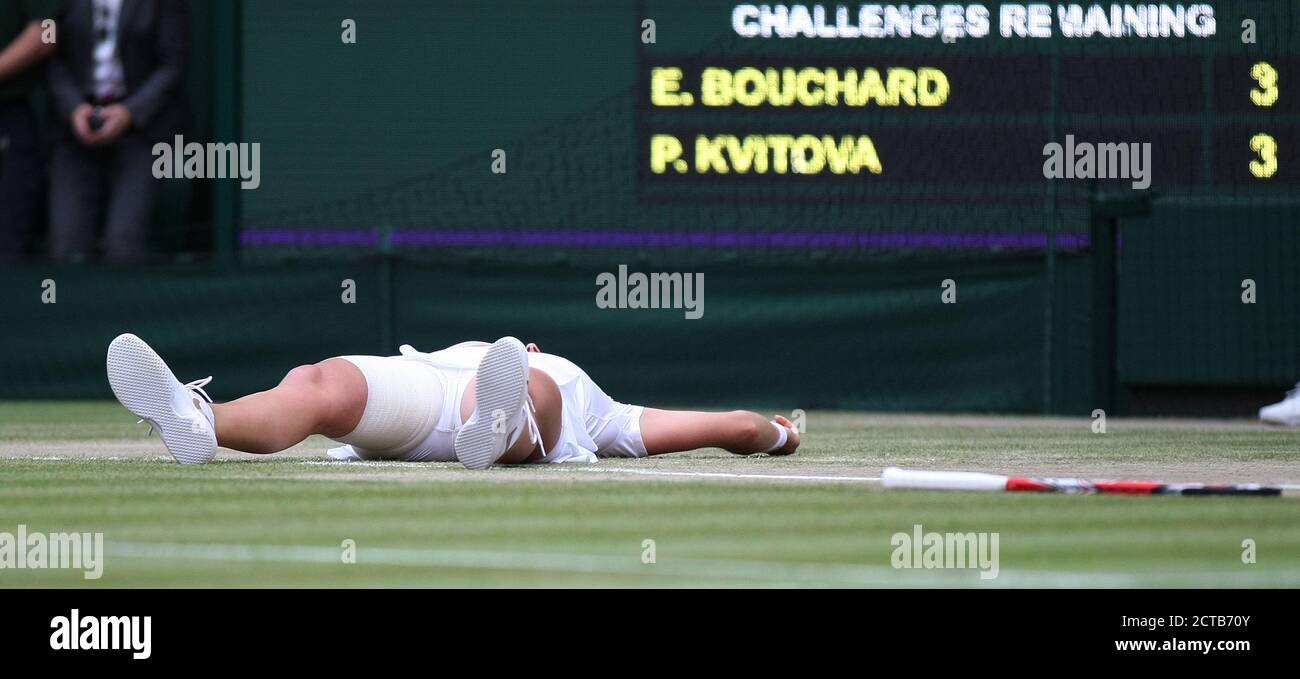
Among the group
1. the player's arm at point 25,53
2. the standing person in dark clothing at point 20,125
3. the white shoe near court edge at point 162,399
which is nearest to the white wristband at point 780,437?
the white shoe near court edge at point 162,399

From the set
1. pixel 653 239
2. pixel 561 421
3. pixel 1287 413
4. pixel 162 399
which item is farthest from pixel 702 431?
pixel 653 239

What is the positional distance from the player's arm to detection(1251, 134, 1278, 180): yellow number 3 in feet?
25.2

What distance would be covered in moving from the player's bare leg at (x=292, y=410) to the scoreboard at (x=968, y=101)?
6.37m

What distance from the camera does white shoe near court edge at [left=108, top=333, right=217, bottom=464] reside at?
5.36 m

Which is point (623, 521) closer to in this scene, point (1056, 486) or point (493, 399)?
point (493, 399)

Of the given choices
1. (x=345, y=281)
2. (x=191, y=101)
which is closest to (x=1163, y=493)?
(x=345, y=281)

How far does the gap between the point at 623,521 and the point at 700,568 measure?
0.86 meters

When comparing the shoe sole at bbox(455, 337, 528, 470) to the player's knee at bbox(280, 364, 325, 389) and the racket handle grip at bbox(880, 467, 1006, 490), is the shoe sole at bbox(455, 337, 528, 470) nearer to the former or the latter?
the player's knee at bbox(280, 364, 325, 389)

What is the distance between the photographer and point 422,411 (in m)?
6.04

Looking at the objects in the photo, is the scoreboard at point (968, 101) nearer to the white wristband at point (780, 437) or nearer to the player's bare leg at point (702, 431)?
the white wristband at point (780, 437)

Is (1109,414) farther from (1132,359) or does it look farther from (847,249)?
(847,249)

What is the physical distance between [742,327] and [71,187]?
471 centimetres

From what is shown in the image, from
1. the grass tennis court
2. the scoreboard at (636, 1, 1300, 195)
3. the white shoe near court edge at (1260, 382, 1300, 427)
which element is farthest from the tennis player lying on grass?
the scoreboard at (636, 1, 1300, 195)
